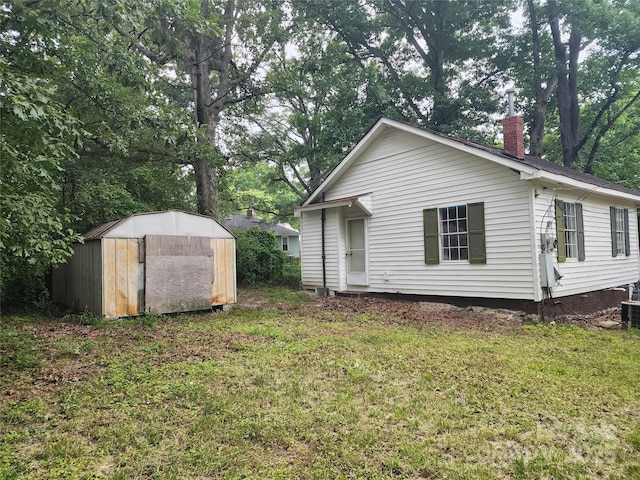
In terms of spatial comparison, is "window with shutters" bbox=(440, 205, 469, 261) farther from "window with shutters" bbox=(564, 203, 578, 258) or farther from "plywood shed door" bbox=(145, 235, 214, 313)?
"plywood shed door" bbox=(145, 235, 214, 313)

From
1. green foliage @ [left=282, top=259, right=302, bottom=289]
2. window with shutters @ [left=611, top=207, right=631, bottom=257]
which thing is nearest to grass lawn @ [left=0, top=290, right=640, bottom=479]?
window with shutters @ [left=611, top=207, right=631, bottom=257]

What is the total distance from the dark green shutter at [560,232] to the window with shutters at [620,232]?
134 inches

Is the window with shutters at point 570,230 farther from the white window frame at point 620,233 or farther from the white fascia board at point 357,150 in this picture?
the white fascia board at point 357,150

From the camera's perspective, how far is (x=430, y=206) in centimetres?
909

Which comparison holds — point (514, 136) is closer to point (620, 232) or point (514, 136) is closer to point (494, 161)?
point (494, 161)

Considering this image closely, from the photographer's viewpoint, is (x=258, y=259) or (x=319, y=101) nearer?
(x=258, y=259)

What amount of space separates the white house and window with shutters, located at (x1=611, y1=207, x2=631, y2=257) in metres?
0.03

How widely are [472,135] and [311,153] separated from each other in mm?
7239

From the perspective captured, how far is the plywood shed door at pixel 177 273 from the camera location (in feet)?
23.7

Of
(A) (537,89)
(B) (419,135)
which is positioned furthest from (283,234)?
(B) (419,135)

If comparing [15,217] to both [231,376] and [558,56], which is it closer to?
[231,376]

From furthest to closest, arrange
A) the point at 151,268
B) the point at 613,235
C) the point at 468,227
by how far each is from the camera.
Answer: the point at 613,235 → the point at 468,227 → the point at 151,268

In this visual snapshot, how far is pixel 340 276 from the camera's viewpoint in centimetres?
1110

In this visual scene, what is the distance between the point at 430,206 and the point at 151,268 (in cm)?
636
